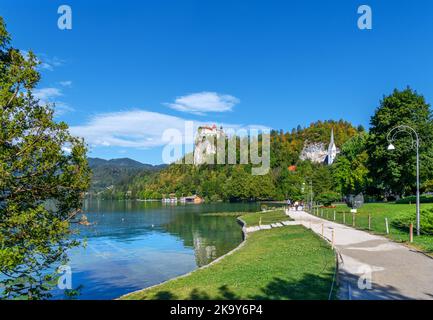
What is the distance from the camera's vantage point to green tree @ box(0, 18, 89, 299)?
10.5 m

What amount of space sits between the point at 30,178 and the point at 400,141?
55658 mm

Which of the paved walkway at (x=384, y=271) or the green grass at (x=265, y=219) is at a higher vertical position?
the paved walkway at (x=384, y=271)

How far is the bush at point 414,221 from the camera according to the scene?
27.4m

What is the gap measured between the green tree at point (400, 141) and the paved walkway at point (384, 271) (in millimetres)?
34593

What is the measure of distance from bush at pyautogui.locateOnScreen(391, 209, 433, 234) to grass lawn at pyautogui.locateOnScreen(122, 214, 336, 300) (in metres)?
9.71

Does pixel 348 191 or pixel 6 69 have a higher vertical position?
pixel 6 69

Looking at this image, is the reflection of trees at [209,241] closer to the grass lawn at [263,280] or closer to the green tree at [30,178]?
the grass lawn at [263,280]

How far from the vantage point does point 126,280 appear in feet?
84.4

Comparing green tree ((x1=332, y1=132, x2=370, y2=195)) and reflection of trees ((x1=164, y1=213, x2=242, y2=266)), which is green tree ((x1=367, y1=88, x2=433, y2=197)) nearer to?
green tree ((x1=332, y1=132, x2=370, y2=195))

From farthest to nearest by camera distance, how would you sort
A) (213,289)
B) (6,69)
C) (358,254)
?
(358,254) → (213,289) → (6,69)

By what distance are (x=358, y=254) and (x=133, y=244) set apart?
2989 cm

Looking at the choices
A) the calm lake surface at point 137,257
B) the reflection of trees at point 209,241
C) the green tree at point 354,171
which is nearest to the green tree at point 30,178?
the calm lake surface at point 137,257
